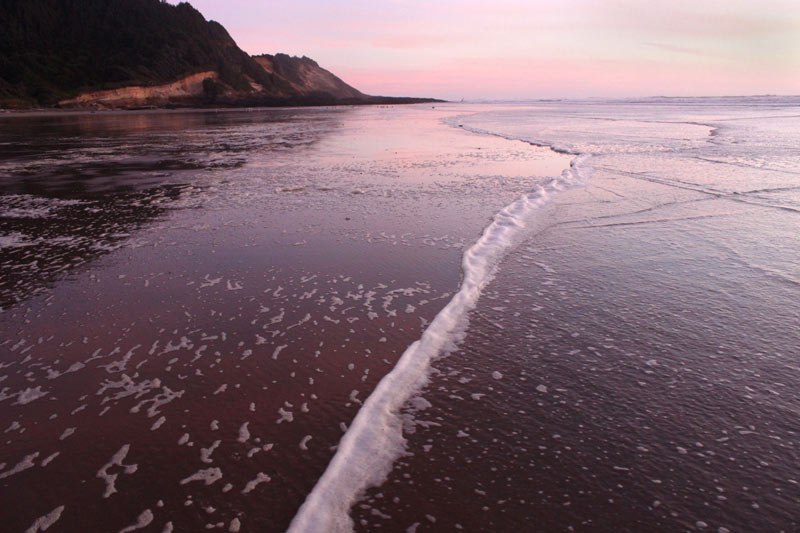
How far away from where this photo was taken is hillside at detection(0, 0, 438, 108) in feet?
215

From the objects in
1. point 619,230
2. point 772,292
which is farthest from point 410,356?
point 619,230

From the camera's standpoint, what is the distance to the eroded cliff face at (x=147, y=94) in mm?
64125

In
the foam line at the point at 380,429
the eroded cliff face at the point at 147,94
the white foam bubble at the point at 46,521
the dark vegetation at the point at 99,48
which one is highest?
the dark vegetation at the point at 99,48

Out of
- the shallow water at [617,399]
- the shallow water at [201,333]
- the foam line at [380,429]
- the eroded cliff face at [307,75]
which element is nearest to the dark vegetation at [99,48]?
the eroded cliff face at [307,75]

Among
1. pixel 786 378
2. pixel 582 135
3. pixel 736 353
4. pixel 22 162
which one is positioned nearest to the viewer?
pixel 786 378

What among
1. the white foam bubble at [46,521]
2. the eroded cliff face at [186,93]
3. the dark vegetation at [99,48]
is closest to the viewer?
the white foam bubble at [46,521]

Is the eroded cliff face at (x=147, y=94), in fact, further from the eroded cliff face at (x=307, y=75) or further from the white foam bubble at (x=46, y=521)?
the white foam bubble at (x=46, y=521)

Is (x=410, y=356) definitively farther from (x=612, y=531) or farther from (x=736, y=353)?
(x=736, y=353)

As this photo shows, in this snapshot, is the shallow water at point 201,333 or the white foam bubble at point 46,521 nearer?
the white foam bubble at point 46,521

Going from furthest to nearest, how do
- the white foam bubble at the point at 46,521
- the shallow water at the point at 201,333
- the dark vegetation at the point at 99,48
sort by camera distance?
the dark vegetation at the point at 99,48 → the shallow water at the point at 201,333 → the white foam bubble at the point at 46,521

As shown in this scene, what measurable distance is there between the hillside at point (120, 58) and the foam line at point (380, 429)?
2866 inches

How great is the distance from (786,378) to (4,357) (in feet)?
19.0

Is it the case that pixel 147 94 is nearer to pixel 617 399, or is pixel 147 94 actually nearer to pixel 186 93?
pixel 186 93

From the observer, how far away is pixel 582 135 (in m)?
21.0
